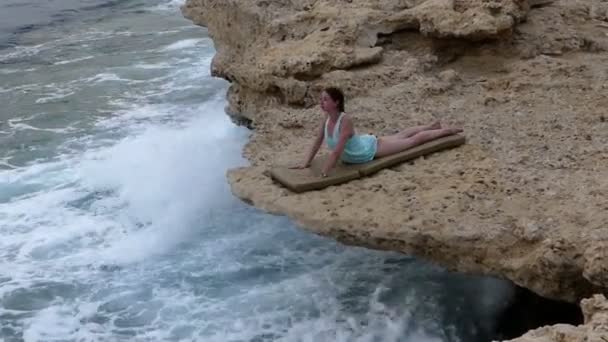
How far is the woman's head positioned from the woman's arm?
10 centimetres

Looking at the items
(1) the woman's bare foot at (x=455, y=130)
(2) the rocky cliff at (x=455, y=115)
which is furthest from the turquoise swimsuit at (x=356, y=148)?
(1) the woman's bare foot at (x=455, y=130)

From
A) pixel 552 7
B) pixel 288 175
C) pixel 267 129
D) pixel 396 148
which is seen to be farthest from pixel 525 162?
pixel 552 7

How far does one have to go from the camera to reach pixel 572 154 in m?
5.82

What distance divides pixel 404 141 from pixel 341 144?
0.53 meters

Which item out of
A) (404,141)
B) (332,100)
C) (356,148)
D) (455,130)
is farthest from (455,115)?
(332,100)

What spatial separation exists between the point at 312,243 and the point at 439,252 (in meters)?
2.95

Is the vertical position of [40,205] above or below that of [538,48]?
below

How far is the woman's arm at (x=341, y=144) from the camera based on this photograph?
5.86m

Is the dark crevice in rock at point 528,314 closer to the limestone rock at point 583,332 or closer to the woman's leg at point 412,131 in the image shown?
the woman's leg at point 412,131

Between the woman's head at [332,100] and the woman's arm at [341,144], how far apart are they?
103 millimetres

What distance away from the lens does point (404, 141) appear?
20.0 feet

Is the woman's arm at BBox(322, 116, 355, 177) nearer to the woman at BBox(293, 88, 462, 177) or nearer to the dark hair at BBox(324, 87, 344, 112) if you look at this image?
the woman at BBox(293, 88, 462, 177)

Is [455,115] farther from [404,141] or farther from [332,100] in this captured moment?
[332,100]

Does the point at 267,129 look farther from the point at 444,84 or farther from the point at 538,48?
the point at 538,48
